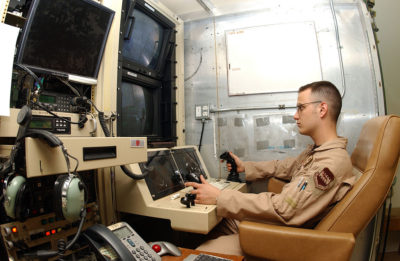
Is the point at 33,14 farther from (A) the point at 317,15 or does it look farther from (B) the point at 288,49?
(A) the point at 317,15

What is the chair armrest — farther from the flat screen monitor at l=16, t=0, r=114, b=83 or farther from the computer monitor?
the flat screen monitor at l=16, t=0, r=114, b=83

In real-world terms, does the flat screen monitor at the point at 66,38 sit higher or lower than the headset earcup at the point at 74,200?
higher

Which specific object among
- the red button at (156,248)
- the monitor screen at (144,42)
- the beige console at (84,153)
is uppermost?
the monitor screen at (144,42)

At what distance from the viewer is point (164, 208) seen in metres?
1.24

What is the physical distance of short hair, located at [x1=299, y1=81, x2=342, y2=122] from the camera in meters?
1.40

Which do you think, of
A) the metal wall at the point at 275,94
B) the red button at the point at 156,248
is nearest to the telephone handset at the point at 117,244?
the red button at the point at 156,248

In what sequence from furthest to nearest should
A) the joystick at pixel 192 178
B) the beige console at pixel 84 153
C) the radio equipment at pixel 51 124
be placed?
the joystick at pixel 192 178
the radio equipment at pixel 51 124
the beige console at pixel 84 153

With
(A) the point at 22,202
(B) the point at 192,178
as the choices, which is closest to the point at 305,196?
(B) the point at 192,178

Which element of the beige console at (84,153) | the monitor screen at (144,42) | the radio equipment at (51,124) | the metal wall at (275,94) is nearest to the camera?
the beige console at (84,153)

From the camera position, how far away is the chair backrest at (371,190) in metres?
1.07

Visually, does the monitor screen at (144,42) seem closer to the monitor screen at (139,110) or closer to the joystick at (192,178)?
the monitor screen at (139,110)

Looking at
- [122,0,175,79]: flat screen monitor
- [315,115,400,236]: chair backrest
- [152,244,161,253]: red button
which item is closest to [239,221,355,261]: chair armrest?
[315,115,400,236]: chair backrest

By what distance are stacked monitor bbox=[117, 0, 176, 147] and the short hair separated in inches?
44.4

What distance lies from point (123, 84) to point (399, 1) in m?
2.90
